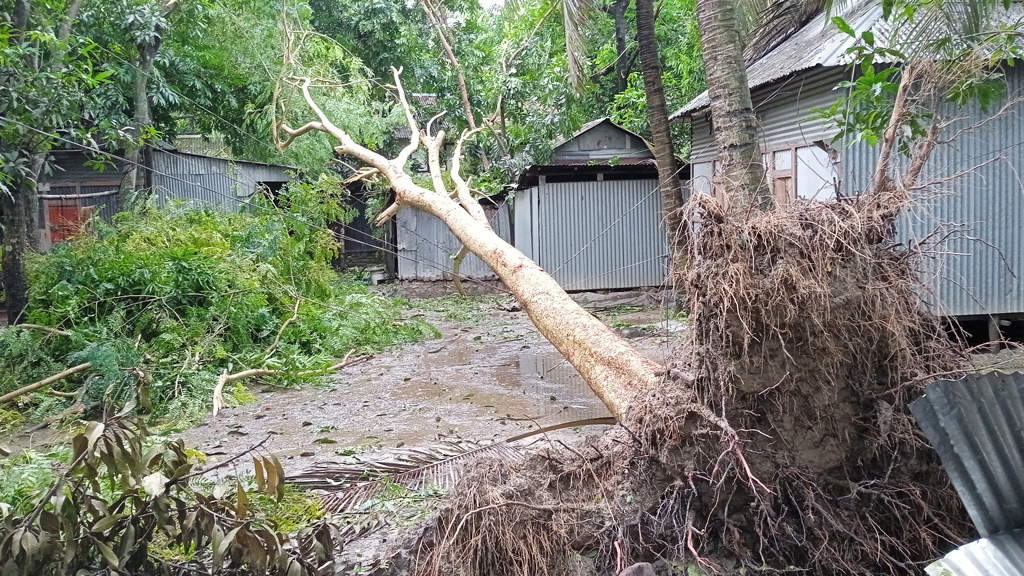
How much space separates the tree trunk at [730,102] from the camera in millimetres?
4664

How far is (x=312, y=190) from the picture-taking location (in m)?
11.7

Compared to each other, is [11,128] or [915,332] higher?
[11,128]

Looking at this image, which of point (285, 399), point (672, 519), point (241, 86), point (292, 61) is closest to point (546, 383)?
point (285, 399)

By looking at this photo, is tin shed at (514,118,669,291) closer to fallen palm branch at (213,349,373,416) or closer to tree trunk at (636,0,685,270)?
tree trunk at (636,0,685,270)

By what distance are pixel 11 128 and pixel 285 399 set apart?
340 centimetres

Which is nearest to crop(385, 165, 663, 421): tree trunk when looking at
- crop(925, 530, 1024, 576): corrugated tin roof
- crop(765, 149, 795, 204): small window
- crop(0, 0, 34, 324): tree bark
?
crop(925, 530, 1024, 576): corrugated tin roof

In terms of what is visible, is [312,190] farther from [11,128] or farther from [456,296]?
[11,128]

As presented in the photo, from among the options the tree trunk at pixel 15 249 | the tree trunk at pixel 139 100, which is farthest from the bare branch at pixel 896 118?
the tree trunk at pixel 139 100

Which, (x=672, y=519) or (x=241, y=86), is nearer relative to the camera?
(x=672, y=519)

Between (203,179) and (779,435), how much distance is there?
1369 centimetres

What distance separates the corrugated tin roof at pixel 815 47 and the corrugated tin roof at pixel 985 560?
16.5 feet

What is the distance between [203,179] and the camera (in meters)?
14.5

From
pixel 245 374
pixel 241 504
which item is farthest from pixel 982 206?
pixel 241 504

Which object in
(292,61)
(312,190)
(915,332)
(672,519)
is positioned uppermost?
(292,61)
